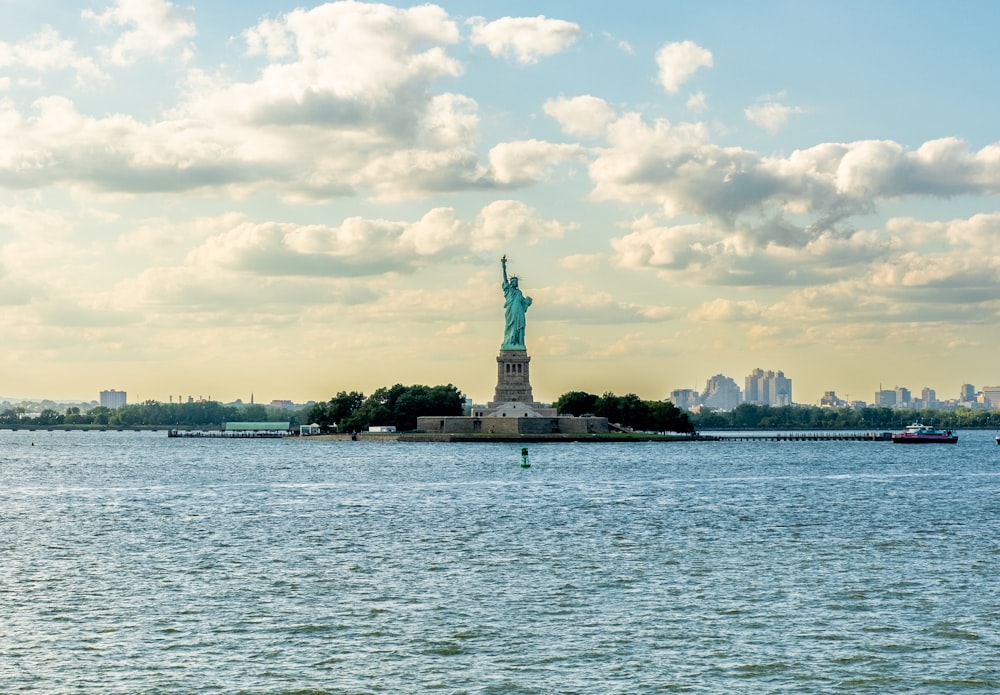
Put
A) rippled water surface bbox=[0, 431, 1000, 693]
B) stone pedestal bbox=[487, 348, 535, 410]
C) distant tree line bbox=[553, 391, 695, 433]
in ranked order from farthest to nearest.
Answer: distant tree line bbox=[553, 391, 695, 433] → stone pedestal bbox=[487, 348, 535, 410] → rippled water surface bbox=[0, 431, 1000, 693]

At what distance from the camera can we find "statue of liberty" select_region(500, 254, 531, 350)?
175625mm

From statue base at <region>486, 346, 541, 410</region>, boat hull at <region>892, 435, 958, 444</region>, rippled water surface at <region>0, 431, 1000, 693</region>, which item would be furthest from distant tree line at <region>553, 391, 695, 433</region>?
rippled water surface at <region>0, 431, 1000, 693</region>

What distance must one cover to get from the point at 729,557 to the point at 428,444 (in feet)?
439

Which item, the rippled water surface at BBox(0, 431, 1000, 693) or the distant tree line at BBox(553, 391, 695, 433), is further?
the distant tree line at BBox(553, 391, 695, 433)

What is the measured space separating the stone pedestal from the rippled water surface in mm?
99907

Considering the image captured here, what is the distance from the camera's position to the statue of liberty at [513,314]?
17562 centimetres

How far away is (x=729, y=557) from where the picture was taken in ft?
143

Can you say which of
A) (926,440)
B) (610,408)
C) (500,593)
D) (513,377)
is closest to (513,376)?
(513,377)

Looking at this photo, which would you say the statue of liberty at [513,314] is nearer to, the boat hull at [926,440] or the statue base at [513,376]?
the statue base at [513,376]

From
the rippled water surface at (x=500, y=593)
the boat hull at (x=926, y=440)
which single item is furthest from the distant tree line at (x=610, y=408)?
the rippled water surface at (x=500, y=593)

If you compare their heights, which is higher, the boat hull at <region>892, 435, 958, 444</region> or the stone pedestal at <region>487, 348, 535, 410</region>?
the stone pedestal at <region>487, 348, 535, 410</region>

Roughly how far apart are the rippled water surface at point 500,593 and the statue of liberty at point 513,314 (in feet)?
332

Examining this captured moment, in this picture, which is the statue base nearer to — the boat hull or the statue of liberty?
the statue of liberty

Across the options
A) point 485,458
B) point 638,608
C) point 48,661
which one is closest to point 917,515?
point 638,608
